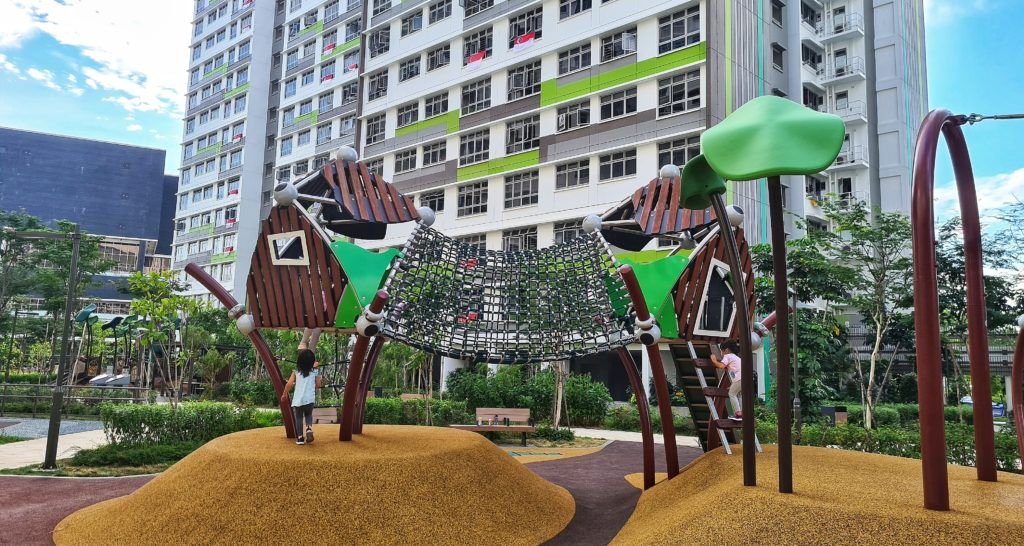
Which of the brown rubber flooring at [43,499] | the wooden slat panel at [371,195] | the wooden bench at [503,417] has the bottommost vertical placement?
the brown rubber flooring at [43,499]

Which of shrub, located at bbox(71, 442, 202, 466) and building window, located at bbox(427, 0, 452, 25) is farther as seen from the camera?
building window, located at bbox(427, 0, 452, 25)

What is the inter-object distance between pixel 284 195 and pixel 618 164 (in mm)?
21850

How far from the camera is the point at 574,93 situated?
31.6 metres

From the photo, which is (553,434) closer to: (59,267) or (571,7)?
(571,7)

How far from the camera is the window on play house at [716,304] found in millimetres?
9945

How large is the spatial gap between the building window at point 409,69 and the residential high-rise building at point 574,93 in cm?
12

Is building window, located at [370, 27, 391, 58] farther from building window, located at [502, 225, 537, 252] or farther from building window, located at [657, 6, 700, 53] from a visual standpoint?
building window, located at [657, 6, 700, 53]

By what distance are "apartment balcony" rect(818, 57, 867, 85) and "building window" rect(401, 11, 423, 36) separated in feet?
71.7

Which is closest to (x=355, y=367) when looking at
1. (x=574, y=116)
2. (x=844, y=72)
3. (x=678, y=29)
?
(x=678, y=29)

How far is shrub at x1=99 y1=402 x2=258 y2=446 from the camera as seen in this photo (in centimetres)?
1470

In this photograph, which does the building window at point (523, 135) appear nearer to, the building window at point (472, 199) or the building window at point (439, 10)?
the building window at point (472, 199)

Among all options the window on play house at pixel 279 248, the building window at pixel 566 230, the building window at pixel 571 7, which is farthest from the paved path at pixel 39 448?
the building window at pixel 571 7

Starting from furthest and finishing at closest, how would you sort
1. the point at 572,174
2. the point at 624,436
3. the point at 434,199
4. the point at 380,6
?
the point at 380,6 → the point at 434,199 → the point at 572,174 → the point at 624,436

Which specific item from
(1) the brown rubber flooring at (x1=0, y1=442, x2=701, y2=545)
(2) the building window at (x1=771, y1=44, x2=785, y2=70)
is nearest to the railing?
(1) the brown rubber flooring at (x1=0, y1=442, x2=701, y2=545)
